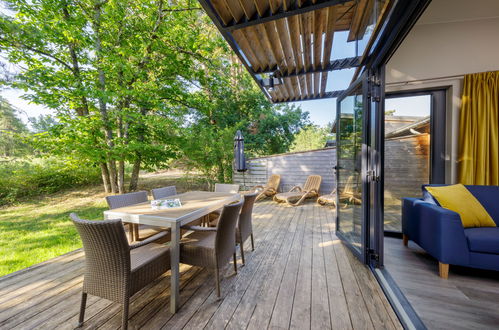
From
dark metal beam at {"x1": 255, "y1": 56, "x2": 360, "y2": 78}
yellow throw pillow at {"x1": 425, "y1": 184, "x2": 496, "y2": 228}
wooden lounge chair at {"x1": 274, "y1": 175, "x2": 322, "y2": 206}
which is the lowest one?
wooden lounge chair at {"x1": 274, "y1": 175, "x2": 322, "y2": 206}

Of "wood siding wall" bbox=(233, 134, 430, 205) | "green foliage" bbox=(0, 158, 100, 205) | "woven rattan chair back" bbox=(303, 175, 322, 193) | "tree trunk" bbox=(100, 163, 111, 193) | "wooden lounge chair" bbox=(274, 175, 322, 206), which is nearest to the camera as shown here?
"wood siding wall" bbox=(233, 134, 430, 205)

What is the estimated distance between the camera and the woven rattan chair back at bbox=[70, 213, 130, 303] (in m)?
1.25

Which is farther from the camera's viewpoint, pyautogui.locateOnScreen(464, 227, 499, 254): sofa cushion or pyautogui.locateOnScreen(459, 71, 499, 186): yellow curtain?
pyautogui.locateOnScreen(459, 71, 499, 186): yellow curtain

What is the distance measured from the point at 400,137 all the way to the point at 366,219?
184 cm

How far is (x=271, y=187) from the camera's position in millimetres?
6293

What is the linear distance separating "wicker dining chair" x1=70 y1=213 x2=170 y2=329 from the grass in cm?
198

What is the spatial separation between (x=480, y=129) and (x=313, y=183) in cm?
364

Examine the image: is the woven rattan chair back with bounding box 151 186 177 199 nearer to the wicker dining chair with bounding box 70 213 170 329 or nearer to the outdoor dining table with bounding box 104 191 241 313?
the outdoor dining table with bounding box 104 191 241 313

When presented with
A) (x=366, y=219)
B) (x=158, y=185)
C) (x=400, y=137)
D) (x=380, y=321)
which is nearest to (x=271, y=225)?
(x=366, y=219)

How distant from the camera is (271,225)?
3742 millimetres

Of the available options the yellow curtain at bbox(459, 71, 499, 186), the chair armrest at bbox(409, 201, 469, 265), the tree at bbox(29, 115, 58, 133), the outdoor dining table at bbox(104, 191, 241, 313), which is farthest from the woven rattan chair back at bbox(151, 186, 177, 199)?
the tree at bbox(29, 115, 58, 133)

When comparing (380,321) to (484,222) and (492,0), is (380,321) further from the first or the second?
(492,0)

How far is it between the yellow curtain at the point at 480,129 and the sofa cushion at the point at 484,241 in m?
1.01

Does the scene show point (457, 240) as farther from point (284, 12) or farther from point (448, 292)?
point (284, 12)
